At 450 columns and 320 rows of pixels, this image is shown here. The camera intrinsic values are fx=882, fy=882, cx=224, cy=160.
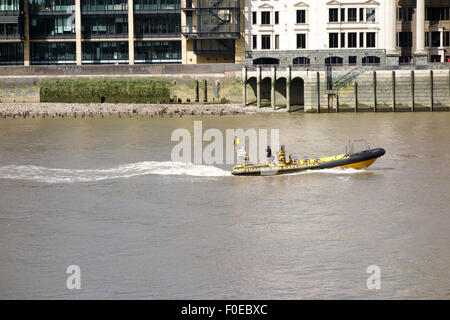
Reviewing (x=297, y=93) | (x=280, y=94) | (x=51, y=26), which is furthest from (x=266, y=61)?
(x=51, y=26)

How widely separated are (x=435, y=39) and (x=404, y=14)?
4.69 metres

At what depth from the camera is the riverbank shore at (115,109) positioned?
8888 centimetres

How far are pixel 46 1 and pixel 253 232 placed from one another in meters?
86.1

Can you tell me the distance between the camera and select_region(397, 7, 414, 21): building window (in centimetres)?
10281

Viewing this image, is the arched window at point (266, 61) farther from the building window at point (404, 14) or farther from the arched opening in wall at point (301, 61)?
the building window at point (404, 14)

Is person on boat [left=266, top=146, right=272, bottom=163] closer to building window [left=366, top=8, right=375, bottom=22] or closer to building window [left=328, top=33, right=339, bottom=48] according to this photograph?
building window [left=328, top=33, right=339, bottom=48]

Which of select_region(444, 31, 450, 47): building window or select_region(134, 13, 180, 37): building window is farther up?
select_region(134, 13, 180, 37): building window

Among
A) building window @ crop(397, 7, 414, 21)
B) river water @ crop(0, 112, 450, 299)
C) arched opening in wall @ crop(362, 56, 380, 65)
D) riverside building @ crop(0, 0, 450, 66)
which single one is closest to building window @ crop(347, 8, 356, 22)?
riverside building @ crop(0, 0, 450, 66)

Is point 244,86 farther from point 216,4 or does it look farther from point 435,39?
point 435,39

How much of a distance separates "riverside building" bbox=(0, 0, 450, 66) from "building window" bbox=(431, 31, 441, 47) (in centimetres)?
12
